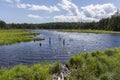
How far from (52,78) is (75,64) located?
373 centimetres

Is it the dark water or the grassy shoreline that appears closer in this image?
the grassy shoreline

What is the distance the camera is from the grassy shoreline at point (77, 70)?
46.2ft

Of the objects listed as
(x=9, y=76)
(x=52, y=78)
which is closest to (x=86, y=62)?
(x=52, y=78)

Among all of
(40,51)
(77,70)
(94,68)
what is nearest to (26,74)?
(77,70)

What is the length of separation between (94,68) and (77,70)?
1.74 meters

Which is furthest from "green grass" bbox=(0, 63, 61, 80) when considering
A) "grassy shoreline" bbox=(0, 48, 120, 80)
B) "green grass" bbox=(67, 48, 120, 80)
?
"green grass" bbox=(67, 48, 120, 80)

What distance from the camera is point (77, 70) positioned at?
52.0 feet

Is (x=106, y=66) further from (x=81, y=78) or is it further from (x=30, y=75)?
(x=30, y=75)

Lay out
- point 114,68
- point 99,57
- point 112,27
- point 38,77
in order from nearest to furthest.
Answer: point 38,77, point 114,68, point 99,57, point 112,27

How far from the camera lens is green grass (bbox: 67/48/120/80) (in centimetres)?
1516

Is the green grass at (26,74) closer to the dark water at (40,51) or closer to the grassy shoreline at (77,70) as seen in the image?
the grassy shoreline at (77,70)

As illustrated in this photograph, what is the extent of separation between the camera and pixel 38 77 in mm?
13789

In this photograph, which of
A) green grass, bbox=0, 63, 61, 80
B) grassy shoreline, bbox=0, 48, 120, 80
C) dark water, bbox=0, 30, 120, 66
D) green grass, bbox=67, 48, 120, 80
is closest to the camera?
green grass, bbox=0, 63, 61, 80

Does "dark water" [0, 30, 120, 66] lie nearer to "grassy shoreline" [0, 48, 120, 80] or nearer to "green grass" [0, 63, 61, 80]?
"grassy shoreline" [0, 48, 120, 80]
